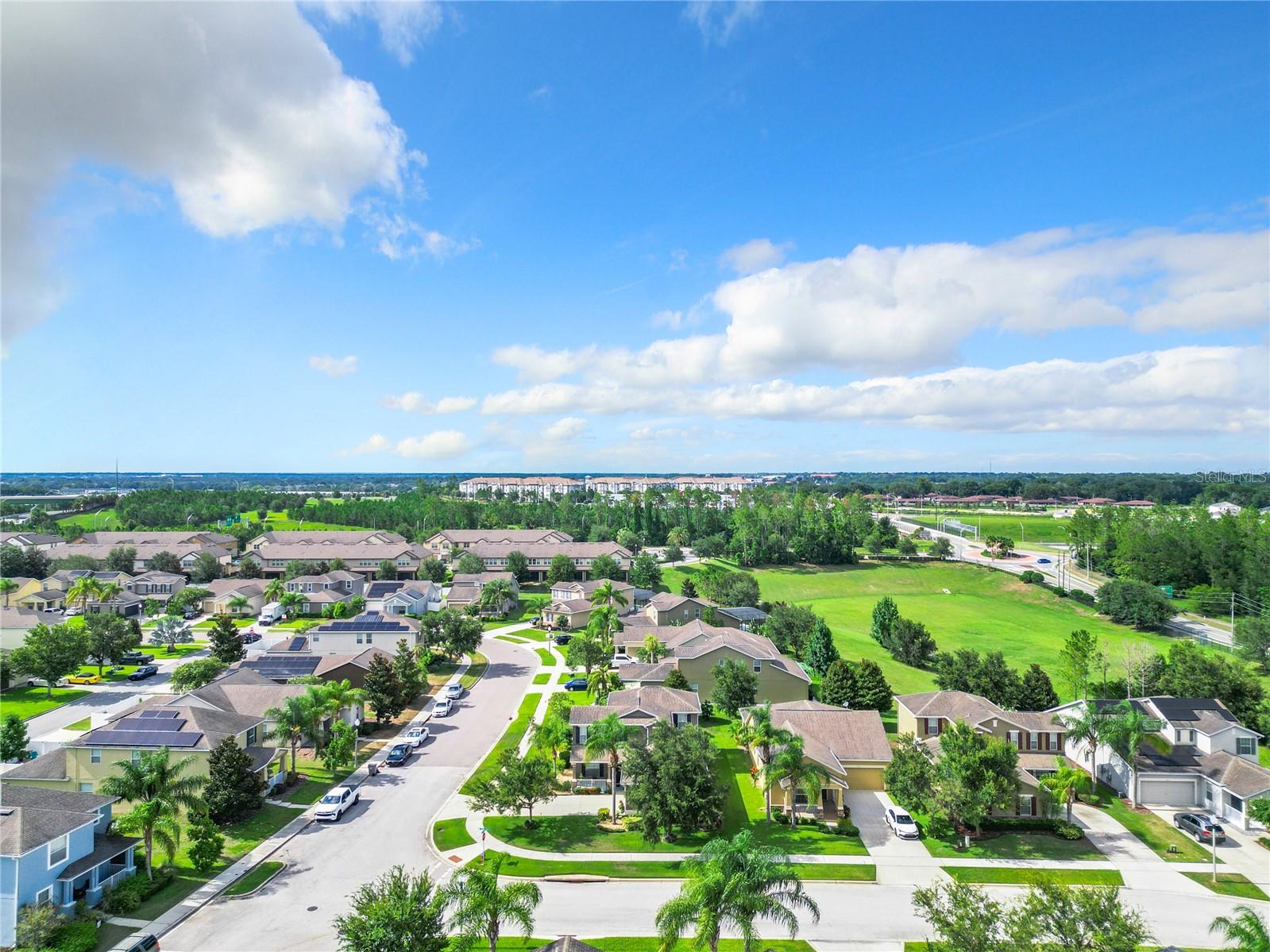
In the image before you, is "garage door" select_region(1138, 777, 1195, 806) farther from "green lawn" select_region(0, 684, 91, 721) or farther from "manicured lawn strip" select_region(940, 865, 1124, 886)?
"green lawn" select_region(0, 684, 91, 721)

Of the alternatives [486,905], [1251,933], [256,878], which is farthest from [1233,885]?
[256,878]

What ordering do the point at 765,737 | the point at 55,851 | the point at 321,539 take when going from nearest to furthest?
the point at 55,851 < the point at 765,737 < the point at 321,539

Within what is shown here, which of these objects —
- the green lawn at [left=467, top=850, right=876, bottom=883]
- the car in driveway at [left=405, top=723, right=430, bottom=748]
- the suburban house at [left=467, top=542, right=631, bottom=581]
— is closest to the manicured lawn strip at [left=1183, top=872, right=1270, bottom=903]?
the green lawn at [left=467, top=850, right=876, bottom=883]

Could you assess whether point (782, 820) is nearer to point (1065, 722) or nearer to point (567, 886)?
point (567, 886)

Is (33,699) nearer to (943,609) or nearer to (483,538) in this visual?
(483,538)

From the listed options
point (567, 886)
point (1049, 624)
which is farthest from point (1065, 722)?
point (1049, 624)
